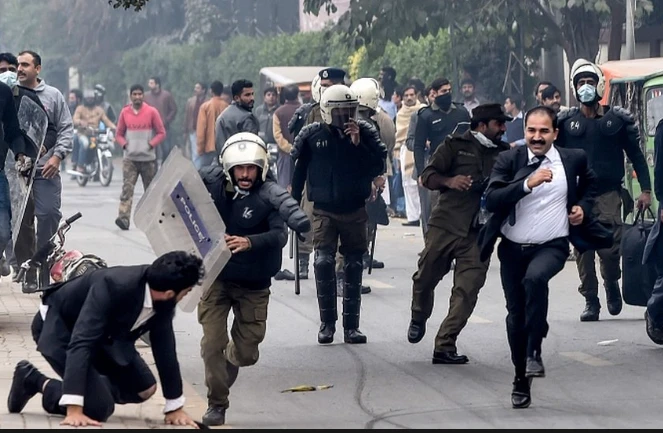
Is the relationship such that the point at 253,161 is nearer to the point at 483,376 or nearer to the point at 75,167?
the point at 483,376

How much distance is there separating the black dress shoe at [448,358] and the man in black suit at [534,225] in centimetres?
145

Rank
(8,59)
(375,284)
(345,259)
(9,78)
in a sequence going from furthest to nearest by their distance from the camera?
(375,284) → (8,59) → (9,78) → (345,259)

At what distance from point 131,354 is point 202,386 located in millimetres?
1716

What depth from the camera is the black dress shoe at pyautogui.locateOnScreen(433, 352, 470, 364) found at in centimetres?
1038

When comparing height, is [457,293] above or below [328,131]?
below

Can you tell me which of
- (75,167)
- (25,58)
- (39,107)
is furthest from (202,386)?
(75,167)

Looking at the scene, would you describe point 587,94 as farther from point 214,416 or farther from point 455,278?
point 214,416

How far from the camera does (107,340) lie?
25.4 ft

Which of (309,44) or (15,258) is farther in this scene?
(309,44)

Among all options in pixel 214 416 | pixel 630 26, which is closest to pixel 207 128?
pixel 630 26

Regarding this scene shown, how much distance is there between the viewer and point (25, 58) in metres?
12.9

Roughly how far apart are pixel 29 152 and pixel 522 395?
A: 4557 mm

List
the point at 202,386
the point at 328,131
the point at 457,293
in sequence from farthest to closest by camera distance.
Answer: the point at 328,131 < the point at 457,293 < the point at 202,386

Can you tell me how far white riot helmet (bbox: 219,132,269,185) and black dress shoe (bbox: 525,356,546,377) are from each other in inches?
68.3
